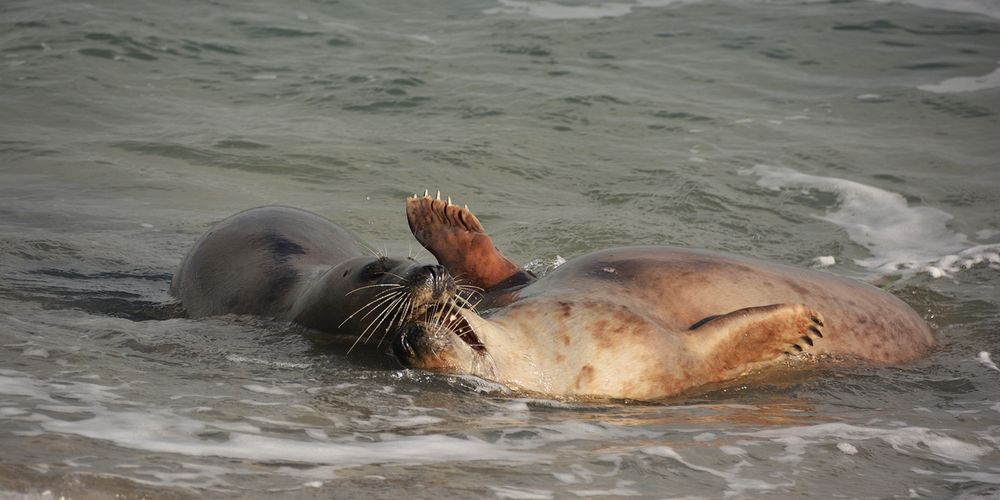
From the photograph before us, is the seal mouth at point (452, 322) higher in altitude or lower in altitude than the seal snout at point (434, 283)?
lower

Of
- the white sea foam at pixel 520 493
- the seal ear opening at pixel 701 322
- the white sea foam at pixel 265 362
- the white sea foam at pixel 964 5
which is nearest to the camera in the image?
the white sea foam at pixel 520 493

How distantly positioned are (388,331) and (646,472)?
4.94 ft

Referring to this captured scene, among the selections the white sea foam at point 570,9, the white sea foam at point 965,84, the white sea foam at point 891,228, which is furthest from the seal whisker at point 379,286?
the white sea foam at point 570,9

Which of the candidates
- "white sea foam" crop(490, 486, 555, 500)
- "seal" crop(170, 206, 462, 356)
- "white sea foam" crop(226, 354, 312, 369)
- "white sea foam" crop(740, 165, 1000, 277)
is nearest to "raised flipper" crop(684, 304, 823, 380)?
"seal" crop(170, 206, 462, 356)

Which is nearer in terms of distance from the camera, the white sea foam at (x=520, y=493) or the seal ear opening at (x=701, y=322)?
the white sea foam at (x=520, y=493)

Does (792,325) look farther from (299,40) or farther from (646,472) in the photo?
(299,40)

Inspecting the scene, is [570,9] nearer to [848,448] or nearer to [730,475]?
[848,448]

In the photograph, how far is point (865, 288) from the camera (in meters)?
5.79

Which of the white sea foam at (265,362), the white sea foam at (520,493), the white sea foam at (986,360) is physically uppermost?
the white sea foam at (520,493)

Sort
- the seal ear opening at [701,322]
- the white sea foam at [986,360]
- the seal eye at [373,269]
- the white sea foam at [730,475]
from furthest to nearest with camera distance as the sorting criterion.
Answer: the white sea foam at [986,360] → the seal ear opening at [701,322] → the seal eye at [373,269] → the white sea foam at [730,475]

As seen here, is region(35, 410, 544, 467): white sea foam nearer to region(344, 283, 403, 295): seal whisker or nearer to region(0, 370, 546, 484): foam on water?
region(0, 370, 546, 484): foam on water

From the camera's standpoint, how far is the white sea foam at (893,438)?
4.09 meters

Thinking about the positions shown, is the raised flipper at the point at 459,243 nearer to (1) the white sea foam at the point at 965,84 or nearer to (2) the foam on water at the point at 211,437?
(2) the foam on water at the point at 211,437

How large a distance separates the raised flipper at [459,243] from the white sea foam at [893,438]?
1.72 metres
